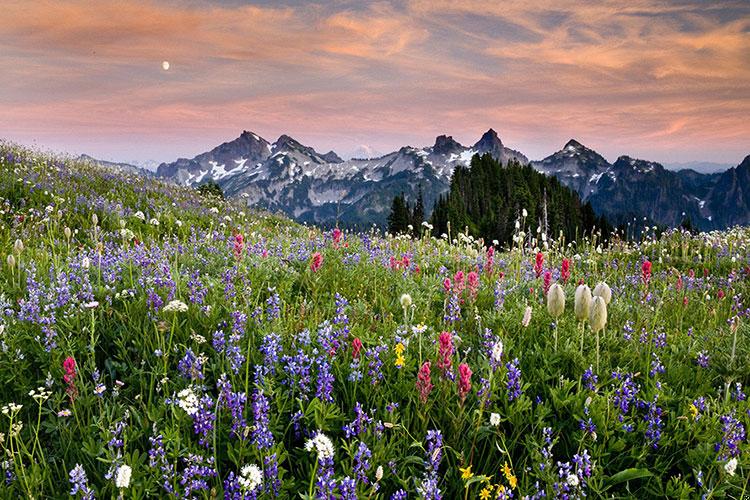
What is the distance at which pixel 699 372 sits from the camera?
362cm

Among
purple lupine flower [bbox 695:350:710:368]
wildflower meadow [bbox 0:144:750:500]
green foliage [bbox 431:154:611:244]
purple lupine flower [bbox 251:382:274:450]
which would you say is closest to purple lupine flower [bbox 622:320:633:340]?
wildflower meadow [bbox 0:144:750:500]

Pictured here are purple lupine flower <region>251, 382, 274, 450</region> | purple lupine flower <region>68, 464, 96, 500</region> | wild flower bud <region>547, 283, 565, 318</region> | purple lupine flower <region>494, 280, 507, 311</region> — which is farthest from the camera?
purple lupine flower <region>494, 280, 507, 311</region>

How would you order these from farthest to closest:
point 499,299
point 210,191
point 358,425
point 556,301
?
point 210,191, point 499,299, point 556,301, point 358,425

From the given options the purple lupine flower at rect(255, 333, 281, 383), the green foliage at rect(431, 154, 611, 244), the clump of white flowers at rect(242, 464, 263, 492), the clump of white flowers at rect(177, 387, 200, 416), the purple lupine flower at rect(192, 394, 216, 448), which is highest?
the green foliage at rect(431, 154, 611, 244)

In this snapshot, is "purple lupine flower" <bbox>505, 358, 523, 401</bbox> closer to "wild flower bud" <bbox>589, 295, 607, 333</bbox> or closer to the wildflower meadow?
the wildflower meadow

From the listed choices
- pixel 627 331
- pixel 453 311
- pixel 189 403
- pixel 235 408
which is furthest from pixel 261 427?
pixel 627 331

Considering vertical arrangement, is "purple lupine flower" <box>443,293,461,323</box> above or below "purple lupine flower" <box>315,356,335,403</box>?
above

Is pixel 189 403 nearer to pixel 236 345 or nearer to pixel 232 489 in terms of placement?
pixel 232 489

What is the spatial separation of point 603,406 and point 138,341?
3.37m

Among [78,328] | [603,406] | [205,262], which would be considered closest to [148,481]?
[78,328]

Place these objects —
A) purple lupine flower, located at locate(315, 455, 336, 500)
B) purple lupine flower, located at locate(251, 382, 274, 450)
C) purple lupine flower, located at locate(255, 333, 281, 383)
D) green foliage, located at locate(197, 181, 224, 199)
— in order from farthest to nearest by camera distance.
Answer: green foliage, located at locate(197, 181, 224, 199)
purple lupine flower, located at locate(255, 333, 281, 383)
purple lupine flower, located at locate(251, 382, 274, 450)
purple lupine flower, located at locate(315, 455, 336, 500)

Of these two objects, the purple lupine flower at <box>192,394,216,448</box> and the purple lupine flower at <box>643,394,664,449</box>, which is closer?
the purple lupine flower at <box>192,394,216,448</box>

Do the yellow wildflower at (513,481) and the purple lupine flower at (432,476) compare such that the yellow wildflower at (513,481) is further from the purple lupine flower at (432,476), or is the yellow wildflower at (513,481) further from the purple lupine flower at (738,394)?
the purple lupine flower at (738,394)

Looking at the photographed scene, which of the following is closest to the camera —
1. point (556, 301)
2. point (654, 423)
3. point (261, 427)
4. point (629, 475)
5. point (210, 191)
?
point (261, 427)
